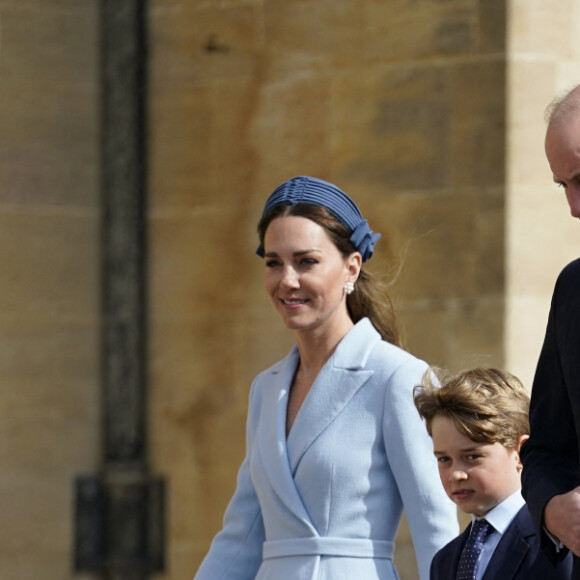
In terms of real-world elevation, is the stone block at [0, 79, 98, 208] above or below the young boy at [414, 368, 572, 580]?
above

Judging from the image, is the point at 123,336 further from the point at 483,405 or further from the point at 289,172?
the point at 483,405

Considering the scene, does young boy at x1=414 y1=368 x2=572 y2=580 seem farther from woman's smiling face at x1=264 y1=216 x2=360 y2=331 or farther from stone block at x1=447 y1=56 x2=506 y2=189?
stone block at x1=447 y1=56 x2=506 y2=189

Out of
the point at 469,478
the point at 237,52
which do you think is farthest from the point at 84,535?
the point at 469,478

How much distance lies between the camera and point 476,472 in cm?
290

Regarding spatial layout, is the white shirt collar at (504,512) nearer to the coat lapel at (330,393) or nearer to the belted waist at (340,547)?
the belted waist at (340,547)

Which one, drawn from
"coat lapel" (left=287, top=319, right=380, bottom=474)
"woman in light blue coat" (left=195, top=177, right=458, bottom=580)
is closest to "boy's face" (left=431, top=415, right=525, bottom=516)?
"woman in light blue coat" (left=195, top=177, right=458, bottom=580)

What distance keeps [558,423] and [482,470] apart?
606 millimetres

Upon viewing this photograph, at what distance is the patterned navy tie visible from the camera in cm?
282

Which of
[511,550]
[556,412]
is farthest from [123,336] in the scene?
[556,412]

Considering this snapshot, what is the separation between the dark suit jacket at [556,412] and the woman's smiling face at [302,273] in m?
1.12

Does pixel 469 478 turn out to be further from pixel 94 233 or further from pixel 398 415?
pixel 94 233

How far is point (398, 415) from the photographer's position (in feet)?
10.7

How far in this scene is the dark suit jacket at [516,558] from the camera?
2.74 m

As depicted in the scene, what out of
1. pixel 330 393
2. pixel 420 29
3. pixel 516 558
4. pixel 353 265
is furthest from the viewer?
pixel 420 29
